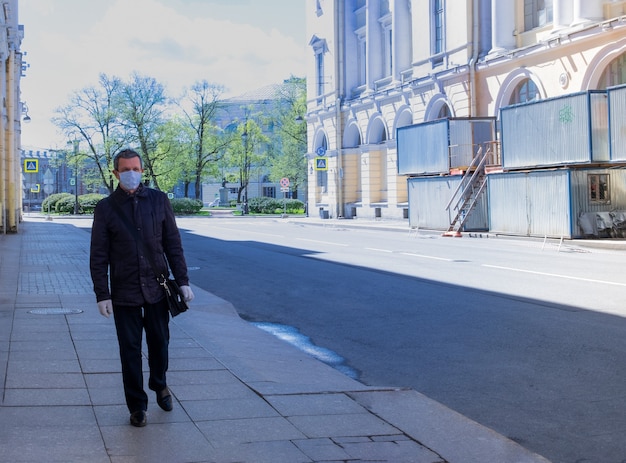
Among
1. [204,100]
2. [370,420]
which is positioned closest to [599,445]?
[370,420]

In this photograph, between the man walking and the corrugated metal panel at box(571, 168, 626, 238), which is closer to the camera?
the man walking

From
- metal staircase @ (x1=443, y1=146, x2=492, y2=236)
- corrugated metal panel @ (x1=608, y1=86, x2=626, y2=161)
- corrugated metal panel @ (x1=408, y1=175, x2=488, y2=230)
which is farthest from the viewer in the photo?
corrugated metal panel @ (x1=408, y1=175, x2=488, y2=230)

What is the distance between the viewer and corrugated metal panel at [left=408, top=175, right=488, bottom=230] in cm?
3262

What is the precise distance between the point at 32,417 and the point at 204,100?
82.4 meters

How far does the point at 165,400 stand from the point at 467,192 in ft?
90.3

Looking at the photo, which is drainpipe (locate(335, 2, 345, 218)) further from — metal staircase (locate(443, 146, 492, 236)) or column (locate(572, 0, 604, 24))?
column (locate(572, 0, 604, 24))

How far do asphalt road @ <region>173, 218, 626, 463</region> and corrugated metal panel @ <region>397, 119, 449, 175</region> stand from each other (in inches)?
505

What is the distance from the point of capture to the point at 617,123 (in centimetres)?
2503

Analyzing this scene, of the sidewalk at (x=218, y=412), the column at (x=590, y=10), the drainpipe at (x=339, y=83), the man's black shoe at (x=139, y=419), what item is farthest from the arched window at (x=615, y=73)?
the man's black shoe at (x=139, y=419)

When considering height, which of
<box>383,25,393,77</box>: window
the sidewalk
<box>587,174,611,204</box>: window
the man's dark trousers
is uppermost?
<box>383,25,393,77</box>: window

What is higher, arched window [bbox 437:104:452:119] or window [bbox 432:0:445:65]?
window [bbox 432:0:445:65]

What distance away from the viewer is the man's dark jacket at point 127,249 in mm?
5824

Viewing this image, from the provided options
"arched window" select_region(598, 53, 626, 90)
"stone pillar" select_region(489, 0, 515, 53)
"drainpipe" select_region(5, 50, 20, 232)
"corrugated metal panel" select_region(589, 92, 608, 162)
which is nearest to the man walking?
"corrugated metal panel" select_region(589, 92, 608, 162)

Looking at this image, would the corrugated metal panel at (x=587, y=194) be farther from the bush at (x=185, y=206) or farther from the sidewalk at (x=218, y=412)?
the bush at (x=185, y=206)
